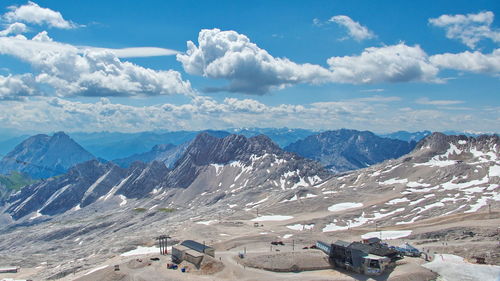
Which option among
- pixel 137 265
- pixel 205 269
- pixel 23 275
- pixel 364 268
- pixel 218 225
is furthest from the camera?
pixel 218 225

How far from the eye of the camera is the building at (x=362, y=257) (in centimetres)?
8206

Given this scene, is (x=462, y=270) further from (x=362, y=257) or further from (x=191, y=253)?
(x=191, y=253)

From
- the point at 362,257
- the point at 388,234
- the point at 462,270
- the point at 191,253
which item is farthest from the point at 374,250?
the point at 388,234

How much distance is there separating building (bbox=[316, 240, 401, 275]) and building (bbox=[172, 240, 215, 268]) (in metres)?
27.7

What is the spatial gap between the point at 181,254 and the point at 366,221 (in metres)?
126

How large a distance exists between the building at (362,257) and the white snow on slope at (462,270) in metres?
8.05

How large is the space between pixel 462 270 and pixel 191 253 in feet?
181

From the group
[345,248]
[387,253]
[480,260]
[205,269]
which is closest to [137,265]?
[205,269]

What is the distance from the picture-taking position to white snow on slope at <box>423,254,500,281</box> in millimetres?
77875

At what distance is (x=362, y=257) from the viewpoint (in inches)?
3292

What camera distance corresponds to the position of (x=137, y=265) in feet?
311

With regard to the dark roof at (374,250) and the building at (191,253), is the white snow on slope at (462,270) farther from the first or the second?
the building at (191,253)

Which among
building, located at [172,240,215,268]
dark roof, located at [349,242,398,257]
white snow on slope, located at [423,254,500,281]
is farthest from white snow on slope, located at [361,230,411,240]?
building, located at [172,240,215,268]

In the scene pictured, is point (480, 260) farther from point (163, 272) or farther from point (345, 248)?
point (163, 272)
